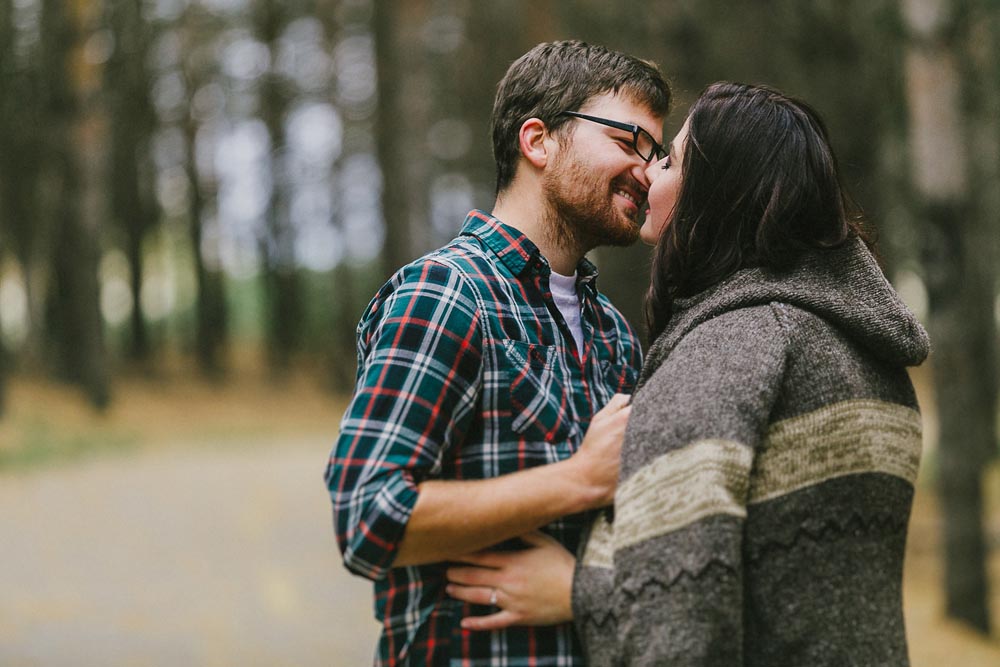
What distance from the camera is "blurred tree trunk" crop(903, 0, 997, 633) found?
7.61m

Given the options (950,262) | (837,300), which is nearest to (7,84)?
(950,262)

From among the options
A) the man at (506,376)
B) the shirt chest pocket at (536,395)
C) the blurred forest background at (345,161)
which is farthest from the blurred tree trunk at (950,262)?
the shirt chest pocket at (536,395)

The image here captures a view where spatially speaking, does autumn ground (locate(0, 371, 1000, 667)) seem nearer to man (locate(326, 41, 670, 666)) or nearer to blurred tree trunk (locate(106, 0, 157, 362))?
man (locate(326, 41, 670, 666))

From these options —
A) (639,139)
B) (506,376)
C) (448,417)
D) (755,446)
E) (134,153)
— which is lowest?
(755,446)

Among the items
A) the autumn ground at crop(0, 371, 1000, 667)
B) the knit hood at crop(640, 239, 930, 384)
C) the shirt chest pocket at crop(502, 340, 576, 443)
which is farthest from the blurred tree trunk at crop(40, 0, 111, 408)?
the knit hood at crop(640, 239, 930, 384)

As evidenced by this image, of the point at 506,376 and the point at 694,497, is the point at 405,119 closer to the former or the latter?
the point at 506,376

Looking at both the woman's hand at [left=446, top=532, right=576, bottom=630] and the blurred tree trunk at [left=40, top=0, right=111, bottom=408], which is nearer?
the woman's hand at [left=446, top=532, right=576, bottom=630]

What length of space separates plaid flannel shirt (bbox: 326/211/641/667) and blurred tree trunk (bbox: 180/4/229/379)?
27.3m

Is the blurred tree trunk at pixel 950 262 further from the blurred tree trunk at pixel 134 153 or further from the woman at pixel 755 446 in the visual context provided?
the blurred tree trunk at pixel 134 153

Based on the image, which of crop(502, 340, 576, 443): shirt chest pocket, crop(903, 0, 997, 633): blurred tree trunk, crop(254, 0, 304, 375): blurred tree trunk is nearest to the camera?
crop(502, 340, 576, 443): shirt chest pocket

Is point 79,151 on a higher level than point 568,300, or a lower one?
higher

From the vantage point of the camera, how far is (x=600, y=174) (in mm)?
2643

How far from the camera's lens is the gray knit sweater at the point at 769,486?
2031 millimetres

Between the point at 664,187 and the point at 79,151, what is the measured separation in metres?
21.2
